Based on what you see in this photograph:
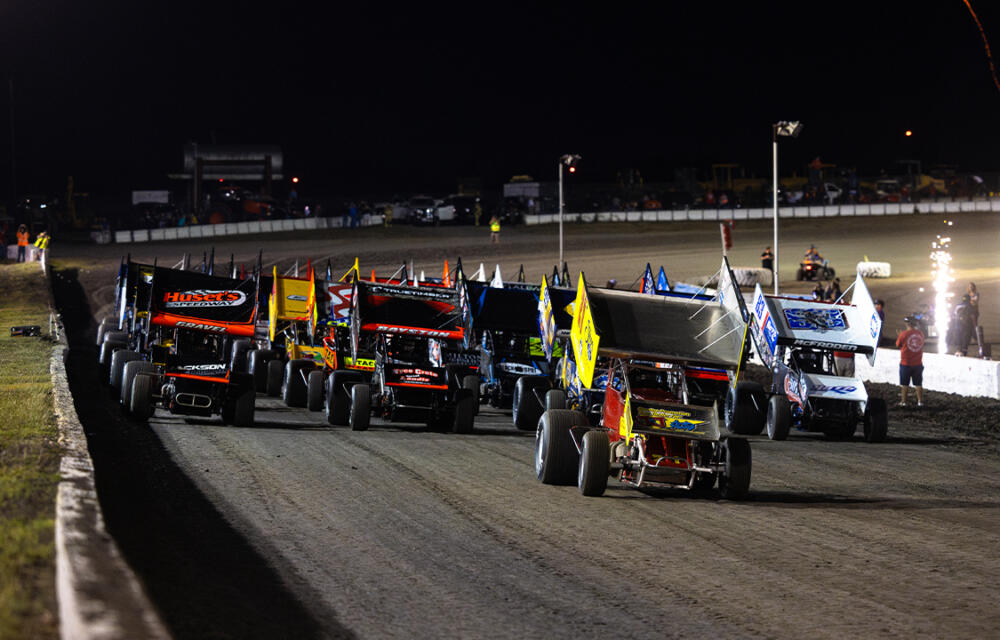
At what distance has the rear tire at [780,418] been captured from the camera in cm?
1742

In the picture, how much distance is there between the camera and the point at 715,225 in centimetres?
6319

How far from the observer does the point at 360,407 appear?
16.8m

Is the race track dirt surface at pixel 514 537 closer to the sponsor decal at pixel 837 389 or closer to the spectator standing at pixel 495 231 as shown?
the sponsor decal at pixel 837 389

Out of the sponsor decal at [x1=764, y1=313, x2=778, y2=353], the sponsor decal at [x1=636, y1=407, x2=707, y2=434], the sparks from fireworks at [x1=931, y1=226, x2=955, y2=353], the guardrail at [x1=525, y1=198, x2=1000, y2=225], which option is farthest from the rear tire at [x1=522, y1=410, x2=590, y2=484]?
the guardrail at [x1=525, y1=198, x2=1000, y2=225]

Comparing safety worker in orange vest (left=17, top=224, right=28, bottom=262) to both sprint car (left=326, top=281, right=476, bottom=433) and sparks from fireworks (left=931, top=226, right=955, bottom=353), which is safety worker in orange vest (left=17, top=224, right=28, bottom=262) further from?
sparks from fireworks (left=931, top=226, right=955, bottom=353)

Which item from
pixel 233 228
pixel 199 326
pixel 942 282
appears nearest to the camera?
pixel 199 326

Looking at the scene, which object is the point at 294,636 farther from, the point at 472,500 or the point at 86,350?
the point at 86,350

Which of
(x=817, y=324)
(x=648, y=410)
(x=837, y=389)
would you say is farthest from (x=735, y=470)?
(x=817, y=324)

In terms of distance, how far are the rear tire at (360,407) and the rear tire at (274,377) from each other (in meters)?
5.44

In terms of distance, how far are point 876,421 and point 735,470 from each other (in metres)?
6.66

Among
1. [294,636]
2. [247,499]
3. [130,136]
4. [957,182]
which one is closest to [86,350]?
[247,499]

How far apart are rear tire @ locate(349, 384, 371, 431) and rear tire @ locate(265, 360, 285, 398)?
17.9ft

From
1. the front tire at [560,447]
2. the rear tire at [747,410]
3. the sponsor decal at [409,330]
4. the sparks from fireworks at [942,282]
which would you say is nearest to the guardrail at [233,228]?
the sparks from fireworks at [942,282]

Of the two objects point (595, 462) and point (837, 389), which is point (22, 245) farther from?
point (595, 462)
